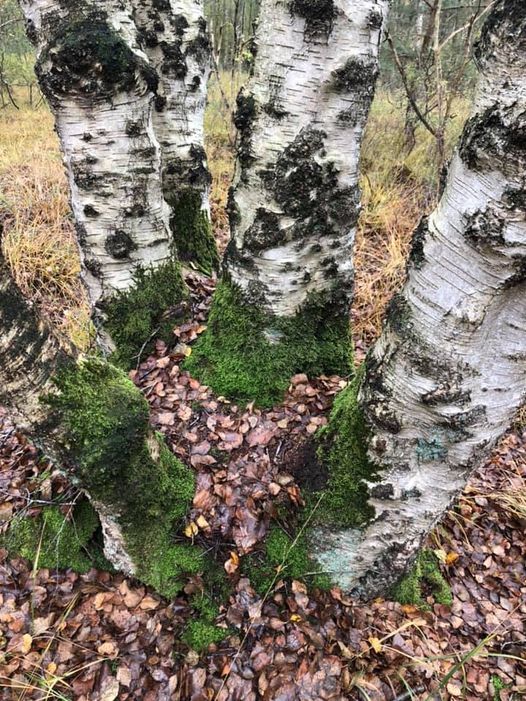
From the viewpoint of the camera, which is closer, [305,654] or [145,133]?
[305,654]

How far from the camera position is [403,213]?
5.93m

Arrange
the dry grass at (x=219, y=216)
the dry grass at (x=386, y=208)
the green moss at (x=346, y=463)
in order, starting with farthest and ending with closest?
1. the dry grass at (x=219, y=216)
2. the dry grass at (x=386, y=208)
3. the green moss at (x=346, y=463)

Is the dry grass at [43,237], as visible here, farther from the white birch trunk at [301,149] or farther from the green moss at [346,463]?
the green moss at [346,463]

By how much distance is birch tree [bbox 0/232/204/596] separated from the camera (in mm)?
1559

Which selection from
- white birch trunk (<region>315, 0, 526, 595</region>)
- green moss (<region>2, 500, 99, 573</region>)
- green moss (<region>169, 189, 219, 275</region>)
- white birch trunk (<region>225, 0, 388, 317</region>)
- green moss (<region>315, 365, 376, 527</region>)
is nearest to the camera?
white birch trunk (<region>315, 0, 526, 595</region>)

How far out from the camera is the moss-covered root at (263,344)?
8.17 ft

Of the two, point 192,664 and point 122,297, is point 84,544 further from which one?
point 122,297

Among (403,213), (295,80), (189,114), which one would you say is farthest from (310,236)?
(403,213)

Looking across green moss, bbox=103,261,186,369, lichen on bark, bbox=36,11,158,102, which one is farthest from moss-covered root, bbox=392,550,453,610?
lichen on bark, bbox=36,11,158,102

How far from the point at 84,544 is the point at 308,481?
1248 mm

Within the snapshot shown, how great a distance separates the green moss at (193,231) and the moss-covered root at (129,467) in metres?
1.66

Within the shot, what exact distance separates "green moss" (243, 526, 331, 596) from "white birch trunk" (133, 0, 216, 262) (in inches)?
79.2

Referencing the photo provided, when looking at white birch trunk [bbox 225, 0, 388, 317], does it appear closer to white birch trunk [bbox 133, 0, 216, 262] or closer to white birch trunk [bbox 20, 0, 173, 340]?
white birch trunk [bbox 20, 0, 173, 340]

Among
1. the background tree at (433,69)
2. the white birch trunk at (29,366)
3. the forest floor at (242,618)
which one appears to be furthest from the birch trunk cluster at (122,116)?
the background tree at (433,69)
